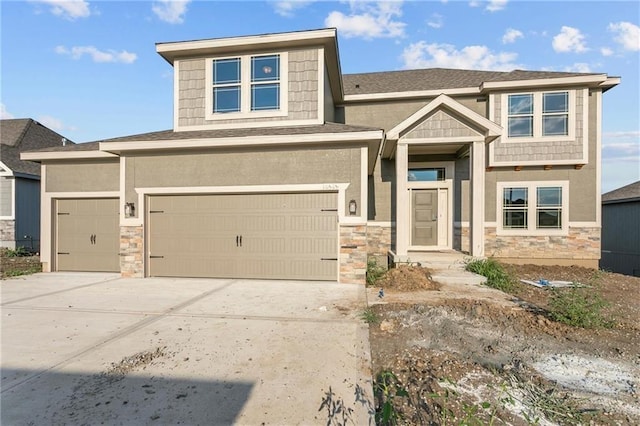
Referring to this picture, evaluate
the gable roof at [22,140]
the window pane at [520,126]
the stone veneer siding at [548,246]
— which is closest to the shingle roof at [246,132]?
the window pane at [520,126]

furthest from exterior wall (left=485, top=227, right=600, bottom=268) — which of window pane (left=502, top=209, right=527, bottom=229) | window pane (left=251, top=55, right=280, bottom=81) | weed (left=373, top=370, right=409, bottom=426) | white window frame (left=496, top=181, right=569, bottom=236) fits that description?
window pane (left=251, top=55, right=280, bottom=81)

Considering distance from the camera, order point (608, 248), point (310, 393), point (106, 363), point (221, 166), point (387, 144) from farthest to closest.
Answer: point (608, 248) → point (387, 144) → point (221, 166) → point (106, 363) → point (310, 393)

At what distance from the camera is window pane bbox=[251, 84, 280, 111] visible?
8.41 meters

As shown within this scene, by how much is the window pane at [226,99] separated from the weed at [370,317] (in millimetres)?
6670

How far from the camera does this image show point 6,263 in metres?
9.98

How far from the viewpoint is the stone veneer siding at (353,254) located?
23.2ft

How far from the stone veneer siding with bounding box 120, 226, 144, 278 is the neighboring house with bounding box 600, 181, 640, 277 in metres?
18.2

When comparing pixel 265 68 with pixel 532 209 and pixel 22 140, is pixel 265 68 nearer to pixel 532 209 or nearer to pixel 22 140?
pixel 532 209

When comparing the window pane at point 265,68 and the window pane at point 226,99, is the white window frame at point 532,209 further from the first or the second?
the window pane at point 226,99

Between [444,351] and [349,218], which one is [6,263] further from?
[444,351]

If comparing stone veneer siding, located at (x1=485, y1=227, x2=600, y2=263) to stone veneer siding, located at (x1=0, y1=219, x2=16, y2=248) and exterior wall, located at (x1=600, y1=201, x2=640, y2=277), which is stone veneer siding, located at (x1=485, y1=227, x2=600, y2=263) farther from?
stone veneer siding, located at (x1=0, y1=219, x2=16, y2=248)

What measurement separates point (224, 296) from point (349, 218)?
10.6ft

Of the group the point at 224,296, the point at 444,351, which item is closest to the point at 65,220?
the point at 224,296

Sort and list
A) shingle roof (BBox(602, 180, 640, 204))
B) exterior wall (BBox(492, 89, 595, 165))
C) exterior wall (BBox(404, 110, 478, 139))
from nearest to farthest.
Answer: exterior wall (BBox(404, 110, 478, 139))
exterior wall (BBox(492, 89, 595, 165))
shingle roof (BBox(602, 180, 640, 204))
